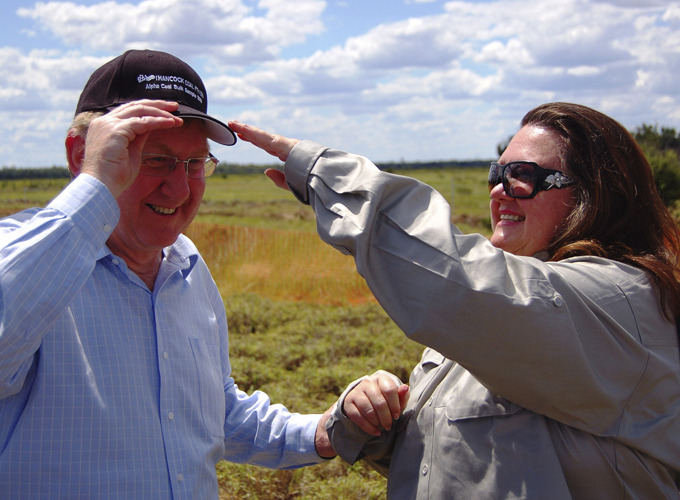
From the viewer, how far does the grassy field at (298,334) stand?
14.2ft

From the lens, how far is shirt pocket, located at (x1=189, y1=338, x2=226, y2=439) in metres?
2.17

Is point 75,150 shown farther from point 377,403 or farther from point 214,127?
point 377,403

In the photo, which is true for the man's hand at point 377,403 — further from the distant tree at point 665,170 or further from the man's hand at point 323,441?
the distant tree at point 665,170

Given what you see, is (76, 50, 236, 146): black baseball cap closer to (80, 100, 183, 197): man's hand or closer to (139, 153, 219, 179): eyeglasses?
(139, 153, 219, 179): eyeglasses

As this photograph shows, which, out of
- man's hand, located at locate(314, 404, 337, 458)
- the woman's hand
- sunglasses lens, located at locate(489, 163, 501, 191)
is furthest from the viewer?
man's hand, located at locate(314, 404, 337, 458)

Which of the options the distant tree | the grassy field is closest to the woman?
the grassy field

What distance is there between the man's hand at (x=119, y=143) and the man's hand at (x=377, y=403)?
984mm

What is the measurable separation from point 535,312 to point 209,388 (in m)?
1.15

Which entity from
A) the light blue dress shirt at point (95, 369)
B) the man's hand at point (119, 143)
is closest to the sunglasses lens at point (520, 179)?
the man's hand at point (119, 143)


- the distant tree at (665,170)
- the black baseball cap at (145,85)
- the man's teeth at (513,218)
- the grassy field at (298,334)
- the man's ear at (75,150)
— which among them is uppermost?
the black baseball cap at (145,85)

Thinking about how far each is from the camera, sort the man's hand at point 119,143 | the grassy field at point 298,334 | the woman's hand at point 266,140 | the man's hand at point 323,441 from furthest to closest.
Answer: the grassy field at point 298,334 < the man's hand at point 323,441 < the woman's hand at point 266,140 < the man's hand at point 119,143

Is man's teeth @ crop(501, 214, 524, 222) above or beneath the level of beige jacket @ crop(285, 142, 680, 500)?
above

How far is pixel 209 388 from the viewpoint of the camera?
2.22m

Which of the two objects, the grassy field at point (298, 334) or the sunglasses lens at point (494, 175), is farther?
the grassy field at point (298, 334)
